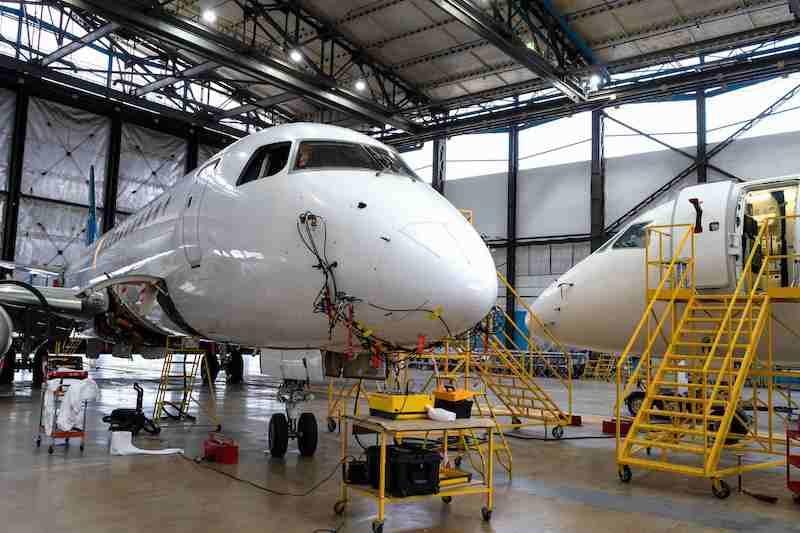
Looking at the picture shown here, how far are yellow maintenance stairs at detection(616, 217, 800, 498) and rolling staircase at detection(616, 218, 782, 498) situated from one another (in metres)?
0.02

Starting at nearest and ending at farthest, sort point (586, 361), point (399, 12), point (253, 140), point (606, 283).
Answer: point (253, 140), point (606, 283), point (399, 12), point (586, 361)

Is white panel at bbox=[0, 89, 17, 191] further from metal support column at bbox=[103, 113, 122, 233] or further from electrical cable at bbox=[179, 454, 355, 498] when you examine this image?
electrical cable at bbox=[179, 454, 355, 498]

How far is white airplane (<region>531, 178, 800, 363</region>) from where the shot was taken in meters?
9.99

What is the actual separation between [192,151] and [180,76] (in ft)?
25.4

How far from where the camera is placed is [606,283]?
11391 millimetres

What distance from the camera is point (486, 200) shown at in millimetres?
37531

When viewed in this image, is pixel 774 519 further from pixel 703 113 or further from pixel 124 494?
pixel 703 113

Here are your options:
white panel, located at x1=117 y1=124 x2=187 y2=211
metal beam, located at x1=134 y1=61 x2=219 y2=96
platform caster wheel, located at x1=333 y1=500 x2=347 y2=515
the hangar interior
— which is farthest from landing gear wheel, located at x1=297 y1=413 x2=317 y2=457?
white panel, located at x1=117 y1=124 x2=187 y2=211

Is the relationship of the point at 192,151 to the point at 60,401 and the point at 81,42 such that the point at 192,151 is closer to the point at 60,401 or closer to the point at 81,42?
the point at 81,42

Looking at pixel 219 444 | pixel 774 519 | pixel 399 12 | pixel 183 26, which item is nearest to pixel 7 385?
pixel 183 26

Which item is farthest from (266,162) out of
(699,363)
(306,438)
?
(699,363)

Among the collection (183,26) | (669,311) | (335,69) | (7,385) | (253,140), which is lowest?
(7,385)

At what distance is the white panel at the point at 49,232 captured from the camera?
98.3 feet

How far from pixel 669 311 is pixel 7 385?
19.0 metres
